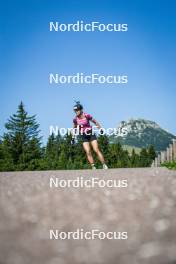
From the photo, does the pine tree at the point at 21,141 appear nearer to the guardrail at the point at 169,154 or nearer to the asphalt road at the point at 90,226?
the guardrail at the point at 169,154

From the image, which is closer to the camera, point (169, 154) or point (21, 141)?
point (169, 154)

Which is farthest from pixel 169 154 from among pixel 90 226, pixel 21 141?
pixel 21 141

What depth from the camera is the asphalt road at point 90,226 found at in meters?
2.39

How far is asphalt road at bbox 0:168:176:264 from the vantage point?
2387 millimetres

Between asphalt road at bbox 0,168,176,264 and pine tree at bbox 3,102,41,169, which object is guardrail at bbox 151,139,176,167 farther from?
pine tree at bbox 3,102,41,169

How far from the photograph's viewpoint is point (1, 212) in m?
4.15

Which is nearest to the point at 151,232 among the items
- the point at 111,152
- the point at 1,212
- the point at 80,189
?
the point at 1,212

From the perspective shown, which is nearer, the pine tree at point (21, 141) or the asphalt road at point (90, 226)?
the asphalt road at point (90, 226)

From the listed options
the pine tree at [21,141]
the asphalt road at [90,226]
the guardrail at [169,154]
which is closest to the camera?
the asphalt road at [90,226]

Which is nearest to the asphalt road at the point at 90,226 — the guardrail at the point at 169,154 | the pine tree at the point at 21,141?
the guardrail at the point at 169,154

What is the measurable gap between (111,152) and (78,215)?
6218 centimetres

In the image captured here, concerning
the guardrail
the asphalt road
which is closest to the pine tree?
the guardrail

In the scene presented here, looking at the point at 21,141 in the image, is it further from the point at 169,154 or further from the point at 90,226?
the point at 90,226

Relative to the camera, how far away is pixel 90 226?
3283mm
